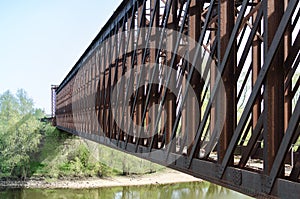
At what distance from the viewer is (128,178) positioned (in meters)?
48.3

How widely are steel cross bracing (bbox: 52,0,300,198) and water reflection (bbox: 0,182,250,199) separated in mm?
25367

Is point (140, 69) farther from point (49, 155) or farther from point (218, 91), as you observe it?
point (49, 155)

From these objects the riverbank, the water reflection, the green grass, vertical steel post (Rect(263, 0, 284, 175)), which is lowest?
the water reflection

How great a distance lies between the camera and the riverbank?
44188 mm

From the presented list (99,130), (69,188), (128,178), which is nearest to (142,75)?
(99,130)

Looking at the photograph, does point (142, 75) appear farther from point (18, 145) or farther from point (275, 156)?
point (18, 145)

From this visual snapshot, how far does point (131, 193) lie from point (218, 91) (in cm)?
3681

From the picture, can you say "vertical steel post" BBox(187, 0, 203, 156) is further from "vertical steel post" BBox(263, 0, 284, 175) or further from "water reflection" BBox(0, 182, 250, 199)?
"water reflection" BBox(0, 182, 250, 199)

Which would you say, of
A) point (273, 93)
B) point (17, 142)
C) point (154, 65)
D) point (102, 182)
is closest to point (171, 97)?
point (154, 65)

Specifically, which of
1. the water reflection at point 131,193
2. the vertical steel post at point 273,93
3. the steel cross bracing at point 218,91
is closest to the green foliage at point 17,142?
the water reflection at point 131,193

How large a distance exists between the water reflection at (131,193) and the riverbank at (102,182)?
4.37ft

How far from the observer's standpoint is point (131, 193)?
41844mm

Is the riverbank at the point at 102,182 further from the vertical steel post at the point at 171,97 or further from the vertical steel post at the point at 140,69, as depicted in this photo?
the vertical steel post at the point at 171,97

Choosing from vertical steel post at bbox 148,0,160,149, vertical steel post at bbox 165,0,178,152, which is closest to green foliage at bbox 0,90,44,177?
vertical steel post at bbox 148,0,160,149
